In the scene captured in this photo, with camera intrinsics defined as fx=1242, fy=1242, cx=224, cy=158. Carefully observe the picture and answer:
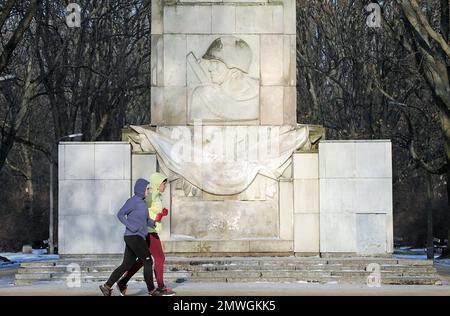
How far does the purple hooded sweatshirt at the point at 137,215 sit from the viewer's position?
819 inches

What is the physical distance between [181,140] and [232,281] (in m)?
4.20

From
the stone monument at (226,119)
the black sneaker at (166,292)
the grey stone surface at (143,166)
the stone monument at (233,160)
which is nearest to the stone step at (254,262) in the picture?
the stone monument at (233,160)

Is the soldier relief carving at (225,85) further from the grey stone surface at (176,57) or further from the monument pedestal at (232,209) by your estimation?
the monument pedestal at (232,209)

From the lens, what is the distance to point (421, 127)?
4869 centimetres

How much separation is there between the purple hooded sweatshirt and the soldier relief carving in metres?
6.53

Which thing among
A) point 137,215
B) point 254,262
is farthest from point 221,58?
point 137,215

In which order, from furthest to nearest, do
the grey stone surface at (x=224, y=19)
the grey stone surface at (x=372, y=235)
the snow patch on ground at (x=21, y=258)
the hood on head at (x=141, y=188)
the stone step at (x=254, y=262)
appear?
the snow patch on ground at (x=21, y=258) < the grey stone surface at (x=224, y=19) < the grey stone surface at (x=372, y=235) < the stone step at (x=254, y=262) < the hood on head at (x=141, y=188)

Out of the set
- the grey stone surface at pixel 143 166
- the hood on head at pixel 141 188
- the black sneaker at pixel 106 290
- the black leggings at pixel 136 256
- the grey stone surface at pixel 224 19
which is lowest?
the black sneaker at pixel 106 290

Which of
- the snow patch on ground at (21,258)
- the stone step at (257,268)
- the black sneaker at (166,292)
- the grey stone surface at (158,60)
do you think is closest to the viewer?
the black sneaker at (166,292)

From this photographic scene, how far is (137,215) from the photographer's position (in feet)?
68.4

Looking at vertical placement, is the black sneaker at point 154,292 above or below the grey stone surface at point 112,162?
below

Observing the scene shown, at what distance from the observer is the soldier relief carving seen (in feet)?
90.0

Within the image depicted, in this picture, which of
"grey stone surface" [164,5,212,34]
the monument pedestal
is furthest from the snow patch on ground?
"grey stone surface" [164,5,212,34]

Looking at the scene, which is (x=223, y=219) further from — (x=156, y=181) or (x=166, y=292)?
(x=166, y=292)
